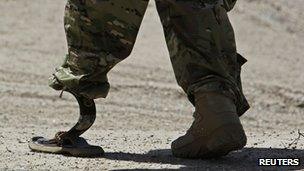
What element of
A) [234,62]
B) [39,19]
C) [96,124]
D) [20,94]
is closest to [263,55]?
[39,19]

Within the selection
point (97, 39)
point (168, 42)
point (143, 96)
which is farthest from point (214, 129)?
point (143, 96)

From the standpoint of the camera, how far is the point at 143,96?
668 centimetres

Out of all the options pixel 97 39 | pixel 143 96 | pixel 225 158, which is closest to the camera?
pixel 97 39

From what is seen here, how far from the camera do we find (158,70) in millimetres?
7730

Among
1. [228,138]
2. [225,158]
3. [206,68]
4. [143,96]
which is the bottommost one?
[143,96]

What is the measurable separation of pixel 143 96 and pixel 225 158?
125 inches

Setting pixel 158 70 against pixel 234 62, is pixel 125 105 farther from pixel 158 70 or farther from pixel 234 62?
pixel 234 62

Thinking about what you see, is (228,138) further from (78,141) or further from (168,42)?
(78,141)

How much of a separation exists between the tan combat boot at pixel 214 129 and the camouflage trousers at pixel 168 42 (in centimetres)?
5

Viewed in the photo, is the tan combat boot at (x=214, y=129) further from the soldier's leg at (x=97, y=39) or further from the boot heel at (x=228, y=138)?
the soldier's leg at (x=97, y=39)

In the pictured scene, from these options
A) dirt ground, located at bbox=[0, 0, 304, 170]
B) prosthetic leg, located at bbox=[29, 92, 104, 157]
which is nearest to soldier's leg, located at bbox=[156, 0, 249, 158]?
dirt ground, located at bbox=[0, 0, 304, 170]

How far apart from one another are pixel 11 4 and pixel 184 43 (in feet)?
21.5

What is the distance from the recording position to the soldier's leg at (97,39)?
11.1 feet

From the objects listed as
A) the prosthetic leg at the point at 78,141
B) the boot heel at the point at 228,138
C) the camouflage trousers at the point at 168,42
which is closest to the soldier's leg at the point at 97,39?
the camouflage trousers at the point at 168,42
